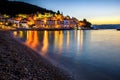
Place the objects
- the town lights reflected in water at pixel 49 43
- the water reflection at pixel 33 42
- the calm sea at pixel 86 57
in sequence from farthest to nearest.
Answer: the water reflection at pixel 33 42
the town lights reflected in water at pixel 49 43
the calm sea at pixel 86 57

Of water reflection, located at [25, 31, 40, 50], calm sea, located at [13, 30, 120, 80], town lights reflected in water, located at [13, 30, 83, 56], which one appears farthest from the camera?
water reflection, located at [25, 31, 40, 50]

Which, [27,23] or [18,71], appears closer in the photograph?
[18,71]

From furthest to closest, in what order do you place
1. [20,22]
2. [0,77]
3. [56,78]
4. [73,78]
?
[20,22]
[73,78]
[56,78]
[0,77]

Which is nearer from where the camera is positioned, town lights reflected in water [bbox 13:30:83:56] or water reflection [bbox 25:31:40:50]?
town lights reflected in water [bbox 13:30:83:56]

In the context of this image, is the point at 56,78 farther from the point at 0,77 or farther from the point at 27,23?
the point at 27,23

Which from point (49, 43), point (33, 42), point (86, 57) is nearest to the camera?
point (86, 57)

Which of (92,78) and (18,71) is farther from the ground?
(18,71)

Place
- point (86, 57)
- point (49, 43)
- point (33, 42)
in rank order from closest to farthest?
point (86, 57) < point (49, 43) < point (33, 42)

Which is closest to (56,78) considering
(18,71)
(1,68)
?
(18,71)

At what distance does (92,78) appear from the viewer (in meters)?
13.6

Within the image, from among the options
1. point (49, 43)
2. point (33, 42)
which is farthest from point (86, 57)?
point (33, 42)

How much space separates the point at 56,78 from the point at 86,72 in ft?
14.7

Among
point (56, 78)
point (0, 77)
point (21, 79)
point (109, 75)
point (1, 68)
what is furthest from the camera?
point (109, 75)

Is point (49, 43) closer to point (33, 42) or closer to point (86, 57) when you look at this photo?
point (33, 42)
